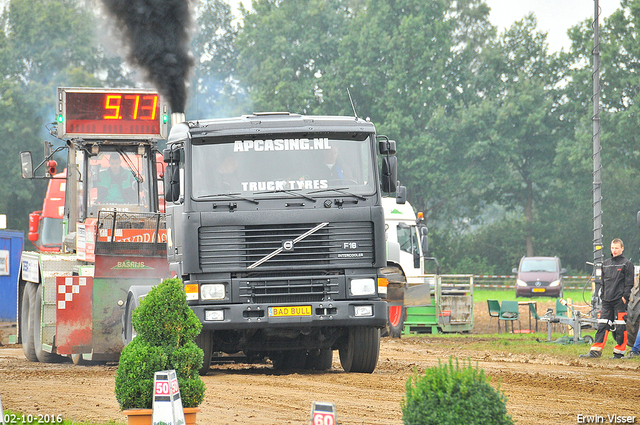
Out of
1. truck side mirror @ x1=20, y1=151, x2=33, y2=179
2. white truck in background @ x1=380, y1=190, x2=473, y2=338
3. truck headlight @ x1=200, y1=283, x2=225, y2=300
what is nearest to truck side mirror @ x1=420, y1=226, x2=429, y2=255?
white truck in background @ x1=380, y1=190, x2=473, y2=338

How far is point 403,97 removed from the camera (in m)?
57.1

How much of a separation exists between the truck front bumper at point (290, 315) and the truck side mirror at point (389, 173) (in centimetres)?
155

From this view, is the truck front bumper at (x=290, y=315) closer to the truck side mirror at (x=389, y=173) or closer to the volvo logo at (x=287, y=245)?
the volvo logo at (x=287, y=245)

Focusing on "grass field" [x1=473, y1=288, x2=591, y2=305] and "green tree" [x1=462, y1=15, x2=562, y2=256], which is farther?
"green tree" [x1=462, y1=15, x2=562, y2=256]

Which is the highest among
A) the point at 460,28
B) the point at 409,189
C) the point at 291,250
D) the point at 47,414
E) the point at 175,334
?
the point at 460,28

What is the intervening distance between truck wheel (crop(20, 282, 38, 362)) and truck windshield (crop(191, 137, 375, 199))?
583 cm

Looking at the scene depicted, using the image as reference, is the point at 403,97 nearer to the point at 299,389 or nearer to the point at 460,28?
the point at 460,28

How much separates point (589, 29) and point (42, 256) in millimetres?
46512

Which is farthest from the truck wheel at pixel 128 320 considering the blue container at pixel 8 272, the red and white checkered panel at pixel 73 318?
the blue container at pixel 8 272

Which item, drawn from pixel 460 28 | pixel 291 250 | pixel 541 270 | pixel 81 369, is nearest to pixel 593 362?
pixel 291 250

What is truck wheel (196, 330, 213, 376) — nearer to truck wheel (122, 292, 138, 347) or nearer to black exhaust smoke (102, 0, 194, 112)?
truck wheel (122, 292, 138, 347)

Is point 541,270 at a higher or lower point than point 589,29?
lower

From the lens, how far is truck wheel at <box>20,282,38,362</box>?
16234mm

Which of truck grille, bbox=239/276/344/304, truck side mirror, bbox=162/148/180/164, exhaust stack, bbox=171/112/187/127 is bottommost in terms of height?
truck grille, bbox=239/276/344/304
